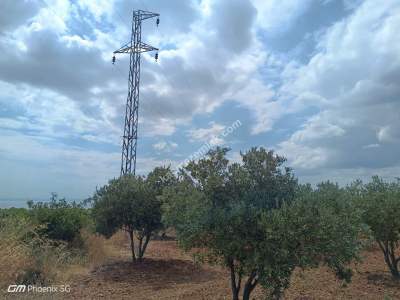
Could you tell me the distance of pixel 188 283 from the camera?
1340 cm

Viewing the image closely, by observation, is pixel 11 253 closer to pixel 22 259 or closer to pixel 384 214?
pixel 22 259

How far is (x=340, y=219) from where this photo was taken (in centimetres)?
732

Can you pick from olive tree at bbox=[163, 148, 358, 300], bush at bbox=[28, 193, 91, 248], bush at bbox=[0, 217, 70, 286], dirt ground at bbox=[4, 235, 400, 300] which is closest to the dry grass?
bush at bbox=[0, 217, 70, 286]

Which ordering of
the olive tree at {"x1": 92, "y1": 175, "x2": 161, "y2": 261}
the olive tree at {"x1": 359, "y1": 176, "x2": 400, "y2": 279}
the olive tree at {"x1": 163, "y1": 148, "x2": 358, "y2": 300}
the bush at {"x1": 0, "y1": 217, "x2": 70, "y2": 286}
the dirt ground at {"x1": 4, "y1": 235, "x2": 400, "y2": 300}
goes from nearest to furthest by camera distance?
the olive tree at {"x1": 163, "y1": 148, "x2": 358, "y2": 300}, the bush at {"x1": 0, "y1": 217, "x2": 70, "y2": 286}, the dirt ground at {"x1": 4, "y1": 235, "x2": 400, "y2": 300}, the olive tree at {"x1": 359, "y1": 176, "x2": 400, "y2": 279}, the olive tree at {"x1": 92, "y1": 175, "x2": 161, "y2": 261}

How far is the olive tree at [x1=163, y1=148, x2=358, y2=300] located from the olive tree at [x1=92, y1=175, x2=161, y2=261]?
7.75 metres

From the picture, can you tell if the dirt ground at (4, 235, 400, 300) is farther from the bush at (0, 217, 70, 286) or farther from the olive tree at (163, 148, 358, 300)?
the olive tree at (163, 148, 358, 300)

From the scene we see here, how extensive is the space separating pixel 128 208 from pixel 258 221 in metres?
9.86

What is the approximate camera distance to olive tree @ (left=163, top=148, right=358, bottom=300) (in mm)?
7066

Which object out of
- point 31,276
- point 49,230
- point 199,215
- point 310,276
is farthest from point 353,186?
point 49,230

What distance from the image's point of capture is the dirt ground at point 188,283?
11.2 meters

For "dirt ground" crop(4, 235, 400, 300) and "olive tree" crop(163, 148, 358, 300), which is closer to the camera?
"olive tree" crop(163, 148, 358, 300)

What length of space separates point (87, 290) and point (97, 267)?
158 inches

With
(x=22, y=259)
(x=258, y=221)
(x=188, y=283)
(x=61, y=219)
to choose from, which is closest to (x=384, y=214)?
(x=188, y=283)

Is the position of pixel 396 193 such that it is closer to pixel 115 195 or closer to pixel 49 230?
pixel 115 195
